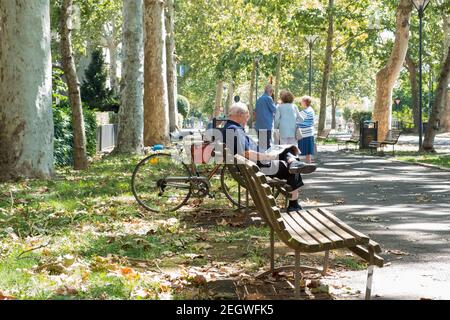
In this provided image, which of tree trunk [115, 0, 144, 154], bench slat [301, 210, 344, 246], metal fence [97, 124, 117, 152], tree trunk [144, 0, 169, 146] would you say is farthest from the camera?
metal fence [97, 124, 117, 152]

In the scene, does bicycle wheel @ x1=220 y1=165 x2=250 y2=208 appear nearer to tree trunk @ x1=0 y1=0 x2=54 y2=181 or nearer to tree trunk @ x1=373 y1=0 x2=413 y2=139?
tree trunk @ x1=0 y1=0 x2=54 y2=181

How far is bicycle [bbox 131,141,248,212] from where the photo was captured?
37.5 ft

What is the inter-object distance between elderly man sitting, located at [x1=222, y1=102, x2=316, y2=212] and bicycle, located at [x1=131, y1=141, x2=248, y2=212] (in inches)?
44.0

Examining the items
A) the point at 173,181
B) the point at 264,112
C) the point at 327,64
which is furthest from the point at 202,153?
the point at 327,64

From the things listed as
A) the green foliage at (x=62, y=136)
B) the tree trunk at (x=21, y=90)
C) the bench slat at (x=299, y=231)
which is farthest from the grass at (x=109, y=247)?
the green foliage at (x=62, y=136)

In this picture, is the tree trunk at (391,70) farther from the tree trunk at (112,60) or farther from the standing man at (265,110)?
the tree trunk at (112,60)

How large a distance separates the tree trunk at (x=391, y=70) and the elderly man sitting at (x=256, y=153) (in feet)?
84.3

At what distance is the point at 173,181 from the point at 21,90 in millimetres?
4104

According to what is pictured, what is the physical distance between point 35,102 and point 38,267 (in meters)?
8.31

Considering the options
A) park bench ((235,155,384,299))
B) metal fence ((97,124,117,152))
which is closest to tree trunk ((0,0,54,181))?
park bench ((235,155,384,299))

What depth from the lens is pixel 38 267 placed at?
636 centimetres
